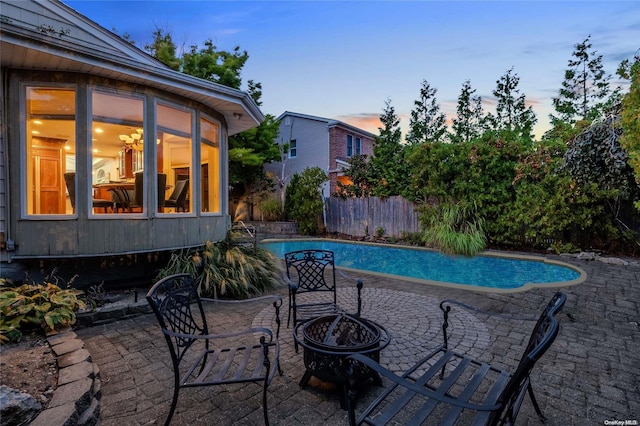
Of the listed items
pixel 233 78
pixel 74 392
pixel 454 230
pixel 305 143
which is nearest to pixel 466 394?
pixel 74 392

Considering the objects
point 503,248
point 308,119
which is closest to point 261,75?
point 308,119

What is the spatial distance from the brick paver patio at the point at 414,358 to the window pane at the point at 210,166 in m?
2.42

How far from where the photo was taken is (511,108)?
18.3 meters

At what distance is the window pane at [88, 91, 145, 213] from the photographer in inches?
181

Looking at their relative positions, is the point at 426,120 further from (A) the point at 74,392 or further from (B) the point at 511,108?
(A) the point at 74,392

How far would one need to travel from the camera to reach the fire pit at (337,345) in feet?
7.24

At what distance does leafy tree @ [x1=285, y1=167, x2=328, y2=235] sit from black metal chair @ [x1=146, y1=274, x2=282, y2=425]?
1030cm

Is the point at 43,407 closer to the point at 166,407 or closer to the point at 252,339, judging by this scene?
the point at 166,407

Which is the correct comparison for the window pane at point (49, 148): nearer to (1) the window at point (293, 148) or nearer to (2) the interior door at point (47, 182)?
(2) the interior door at point (47, 182)

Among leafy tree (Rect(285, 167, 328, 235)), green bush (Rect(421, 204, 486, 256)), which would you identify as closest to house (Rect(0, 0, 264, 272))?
green bush (Rect(421, 204, 486, 256))

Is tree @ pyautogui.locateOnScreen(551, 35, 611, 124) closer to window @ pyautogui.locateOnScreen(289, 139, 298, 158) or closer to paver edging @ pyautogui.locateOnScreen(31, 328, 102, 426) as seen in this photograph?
window @ pyautogui.locateOnScreen(289, 139, 298, 158)

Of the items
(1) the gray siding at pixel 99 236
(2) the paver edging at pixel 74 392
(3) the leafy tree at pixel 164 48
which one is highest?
(3) the leafy tree at pixel 164 48

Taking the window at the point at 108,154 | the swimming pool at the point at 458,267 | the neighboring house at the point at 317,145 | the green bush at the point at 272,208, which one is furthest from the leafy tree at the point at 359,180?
the window at the point at 108,154

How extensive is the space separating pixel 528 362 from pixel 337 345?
1.35 m
